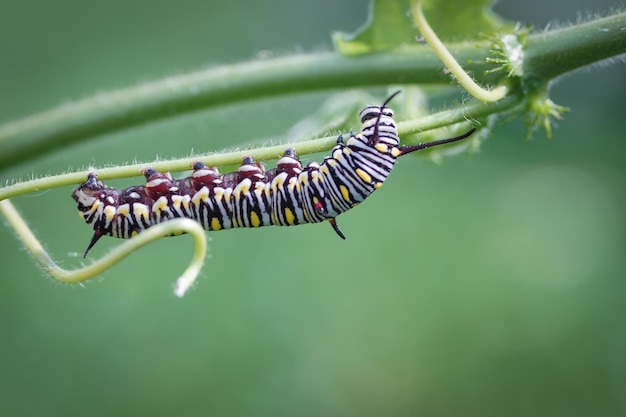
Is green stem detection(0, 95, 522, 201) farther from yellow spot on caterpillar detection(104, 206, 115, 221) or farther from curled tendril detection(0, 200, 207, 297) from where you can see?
yellow spot on caterpillar detection(104, 206, 115, 221)

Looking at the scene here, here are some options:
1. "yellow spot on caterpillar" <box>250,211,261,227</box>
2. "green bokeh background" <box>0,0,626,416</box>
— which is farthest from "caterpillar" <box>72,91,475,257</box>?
"green bokeh background" <box>0,0,626,416</box>

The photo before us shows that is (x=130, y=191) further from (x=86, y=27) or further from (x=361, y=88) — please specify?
(x=86, y=27)

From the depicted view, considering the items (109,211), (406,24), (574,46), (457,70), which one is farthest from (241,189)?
(574,46)

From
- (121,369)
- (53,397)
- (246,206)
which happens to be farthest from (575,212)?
(246,206)

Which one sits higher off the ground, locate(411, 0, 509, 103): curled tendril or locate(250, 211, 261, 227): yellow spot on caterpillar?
locate(411, 0, 509, 103): curled tendril

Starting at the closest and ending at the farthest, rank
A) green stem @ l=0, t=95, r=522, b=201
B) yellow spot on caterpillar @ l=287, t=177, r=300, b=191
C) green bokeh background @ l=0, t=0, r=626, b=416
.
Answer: green stem @ l=0, t=95, r=522, b=201 → yellow spot on caterpillar @ l=287, t=177, r=300, b=191 → green bokeh background @ l=0, t=0, r=626, b=416

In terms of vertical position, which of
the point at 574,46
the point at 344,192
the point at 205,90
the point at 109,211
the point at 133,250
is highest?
the point at 205,90

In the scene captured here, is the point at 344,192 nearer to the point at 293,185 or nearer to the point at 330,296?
the point at 293,185
